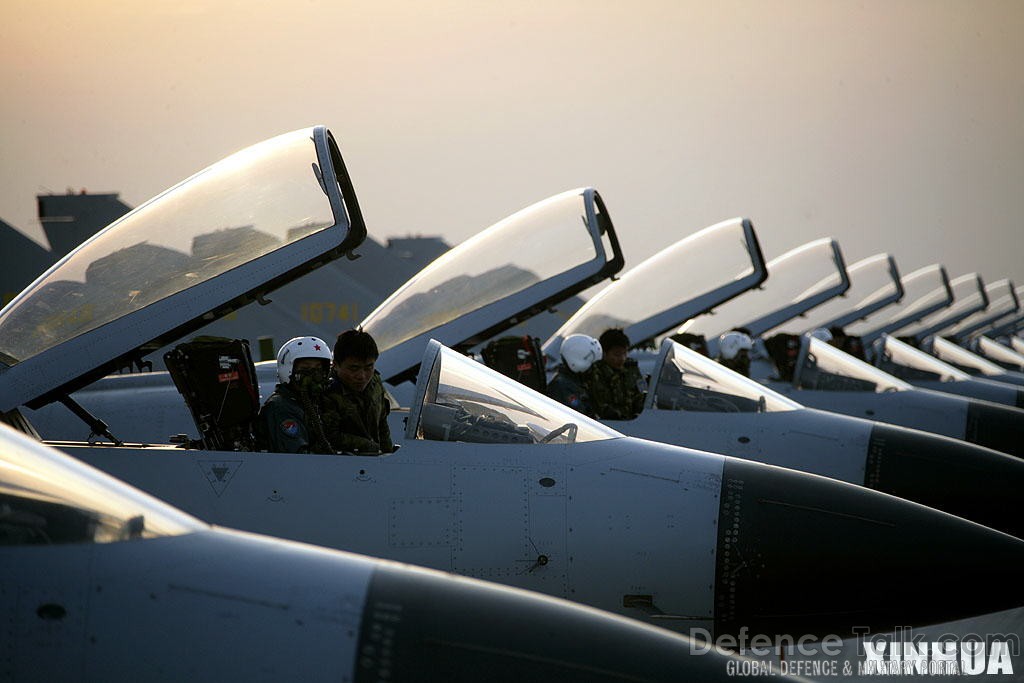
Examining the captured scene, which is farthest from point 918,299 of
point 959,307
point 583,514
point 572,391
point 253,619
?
point 253,619

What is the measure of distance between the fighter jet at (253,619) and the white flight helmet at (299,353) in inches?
103

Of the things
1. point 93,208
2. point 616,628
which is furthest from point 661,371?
point 93,208

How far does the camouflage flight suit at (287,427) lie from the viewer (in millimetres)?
4707

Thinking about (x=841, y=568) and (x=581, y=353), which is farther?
(x=581, y=353)

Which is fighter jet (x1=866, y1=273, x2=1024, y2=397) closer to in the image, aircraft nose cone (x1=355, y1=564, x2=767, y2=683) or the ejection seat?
the ejection seat

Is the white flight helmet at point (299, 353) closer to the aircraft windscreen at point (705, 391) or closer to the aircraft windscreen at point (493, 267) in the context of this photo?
the aircraft windscreen at point (493, 267)

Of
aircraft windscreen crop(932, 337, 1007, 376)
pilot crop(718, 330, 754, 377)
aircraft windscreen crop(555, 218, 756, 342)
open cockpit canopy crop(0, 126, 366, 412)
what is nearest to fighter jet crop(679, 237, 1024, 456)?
pilot crop(718, 330, 754, 377)

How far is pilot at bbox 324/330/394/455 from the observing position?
16.4 ft

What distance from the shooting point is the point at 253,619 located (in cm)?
236

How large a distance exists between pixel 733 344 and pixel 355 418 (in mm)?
7097

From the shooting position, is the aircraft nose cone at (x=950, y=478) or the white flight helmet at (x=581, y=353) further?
the white flight helmet at (x=581, y=353)

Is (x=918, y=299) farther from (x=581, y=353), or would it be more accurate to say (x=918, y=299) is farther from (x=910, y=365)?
(x=581, y=353)

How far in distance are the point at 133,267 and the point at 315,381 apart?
1.08m

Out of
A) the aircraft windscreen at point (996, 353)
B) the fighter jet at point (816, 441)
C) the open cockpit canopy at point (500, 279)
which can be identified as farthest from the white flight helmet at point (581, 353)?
the aircraft windscreen at point (996, 353)
